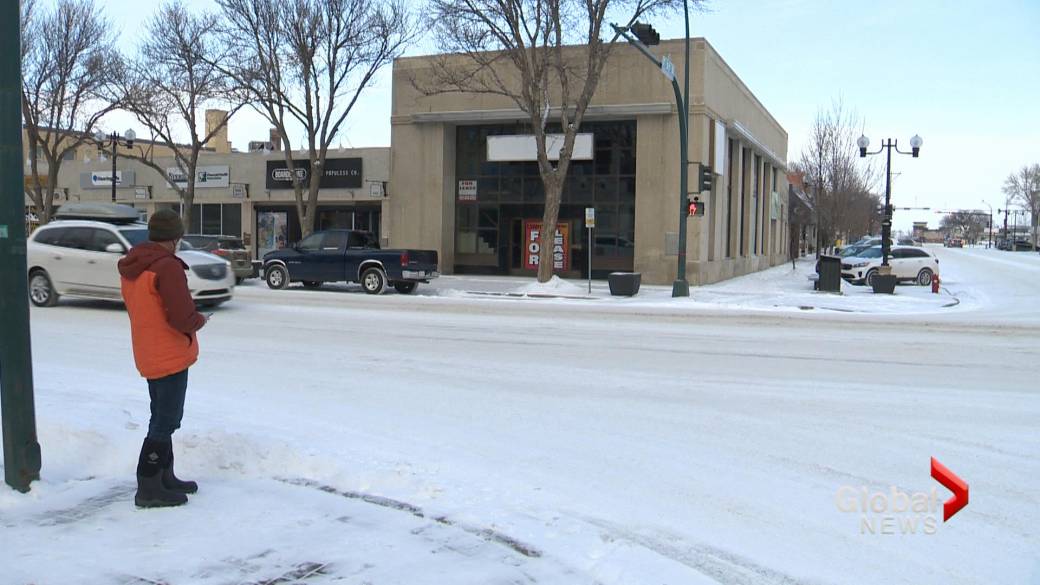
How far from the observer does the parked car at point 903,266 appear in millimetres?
30922

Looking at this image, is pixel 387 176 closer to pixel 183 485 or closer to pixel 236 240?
pixel 236 240

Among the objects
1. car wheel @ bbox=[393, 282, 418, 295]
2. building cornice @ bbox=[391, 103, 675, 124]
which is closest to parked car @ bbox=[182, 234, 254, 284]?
car wheel @ bbox=[393, 282, 418, 295]

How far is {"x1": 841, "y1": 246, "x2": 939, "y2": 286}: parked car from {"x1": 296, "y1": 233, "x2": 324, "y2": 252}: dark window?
760 inches

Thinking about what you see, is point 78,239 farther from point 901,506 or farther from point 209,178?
point 209,178

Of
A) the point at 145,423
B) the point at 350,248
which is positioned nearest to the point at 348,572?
the point at 145,423

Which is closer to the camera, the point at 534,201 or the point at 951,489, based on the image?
the point at 951,489

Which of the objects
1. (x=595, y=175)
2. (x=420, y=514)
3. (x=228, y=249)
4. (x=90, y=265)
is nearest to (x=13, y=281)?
(x=420, y=514)

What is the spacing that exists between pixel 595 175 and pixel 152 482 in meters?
25.8

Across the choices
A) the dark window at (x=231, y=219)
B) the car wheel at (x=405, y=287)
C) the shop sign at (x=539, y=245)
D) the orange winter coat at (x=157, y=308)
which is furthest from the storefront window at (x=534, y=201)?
the orange winter coat at (x=157, y=308)

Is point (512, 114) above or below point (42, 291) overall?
above

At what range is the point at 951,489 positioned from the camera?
483 cm

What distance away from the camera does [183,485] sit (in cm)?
510

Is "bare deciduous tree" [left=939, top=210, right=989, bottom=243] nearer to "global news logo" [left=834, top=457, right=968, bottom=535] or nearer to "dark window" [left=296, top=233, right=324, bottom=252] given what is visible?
"dark window" [left=296, top=233, right=324, bottom=252]

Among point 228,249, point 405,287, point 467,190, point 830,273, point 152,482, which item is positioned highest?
point 467,190
